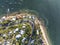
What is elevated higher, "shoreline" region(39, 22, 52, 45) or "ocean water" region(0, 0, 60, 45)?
"ocean water" region(0, 0, 60, 45)

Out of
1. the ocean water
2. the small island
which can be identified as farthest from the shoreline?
the ocean water

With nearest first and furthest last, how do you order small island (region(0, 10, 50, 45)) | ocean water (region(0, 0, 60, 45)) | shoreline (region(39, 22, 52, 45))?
1. small island (region(0, 10, 50, 45))
2. shoreline (region(39, 22, 52, 45))
3. ocean water (region(0, 0, 60, 45))

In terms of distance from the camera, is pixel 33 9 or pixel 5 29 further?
pixel 33 9

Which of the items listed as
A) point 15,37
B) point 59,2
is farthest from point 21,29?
point 59,2

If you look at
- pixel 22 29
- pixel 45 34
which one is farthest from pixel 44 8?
pixel 22 29

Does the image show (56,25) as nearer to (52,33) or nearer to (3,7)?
(52,33)

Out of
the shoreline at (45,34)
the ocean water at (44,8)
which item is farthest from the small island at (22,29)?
the ocean water at (44,8)

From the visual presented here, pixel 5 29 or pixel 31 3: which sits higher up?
pixel 31 3

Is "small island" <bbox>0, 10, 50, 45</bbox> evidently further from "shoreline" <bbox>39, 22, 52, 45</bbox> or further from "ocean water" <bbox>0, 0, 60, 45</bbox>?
"ocean water" <bbox>0, 0, 60, 45</bbox>
